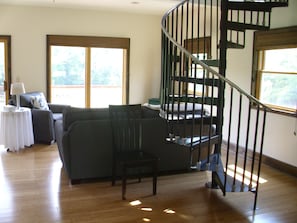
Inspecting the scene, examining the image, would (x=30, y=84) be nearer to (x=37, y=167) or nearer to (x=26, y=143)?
(x=26, y=143)

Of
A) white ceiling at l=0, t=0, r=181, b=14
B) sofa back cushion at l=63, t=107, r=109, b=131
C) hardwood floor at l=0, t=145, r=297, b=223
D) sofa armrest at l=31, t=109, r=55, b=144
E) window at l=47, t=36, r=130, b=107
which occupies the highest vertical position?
white ceiling at l=0, t=0, r=181, b=14

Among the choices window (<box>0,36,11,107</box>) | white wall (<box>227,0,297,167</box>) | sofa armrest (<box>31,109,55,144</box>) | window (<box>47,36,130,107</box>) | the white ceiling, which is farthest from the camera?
window (<box>47,36,130,107</box>)

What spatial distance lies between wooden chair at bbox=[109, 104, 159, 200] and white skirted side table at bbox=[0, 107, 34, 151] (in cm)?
230

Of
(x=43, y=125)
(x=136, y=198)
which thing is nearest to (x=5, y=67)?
(x=43, y=125)

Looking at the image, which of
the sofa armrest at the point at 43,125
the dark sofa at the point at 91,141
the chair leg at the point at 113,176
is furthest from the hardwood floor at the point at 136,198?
the sofa armrest at the point at 43,125

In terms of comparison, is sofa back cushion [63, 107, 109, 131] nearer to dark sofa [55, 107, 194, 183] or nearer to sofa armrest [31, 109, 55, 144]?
dark sofa [55, 107, 194, 183]

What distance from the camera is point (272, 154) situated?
5250 mm

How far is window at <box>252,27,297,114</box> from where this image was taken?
16.0 ft

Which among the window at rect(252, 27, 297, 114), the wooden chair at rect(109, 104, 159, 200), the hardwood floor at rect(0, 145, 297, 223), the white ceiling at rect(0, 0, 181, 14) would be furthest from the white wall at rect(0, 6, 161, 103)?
the wooden chair at rect(109, 104, 159, 200)

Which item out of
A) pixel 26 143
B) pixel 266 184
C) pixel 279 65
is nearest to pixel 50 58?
pixel 26 143

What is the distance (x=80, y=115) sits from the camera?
429 cm

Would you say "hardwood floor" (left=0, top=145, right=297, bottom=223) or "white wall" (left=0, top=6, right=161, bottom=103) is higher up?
"white wall" (left=0, top=6, right=161, bottom=103)

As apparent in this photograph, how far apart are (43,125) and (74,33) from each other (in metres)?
2.48

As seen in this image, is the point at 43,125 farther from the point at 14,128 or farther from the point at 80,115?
the point at 80,115
